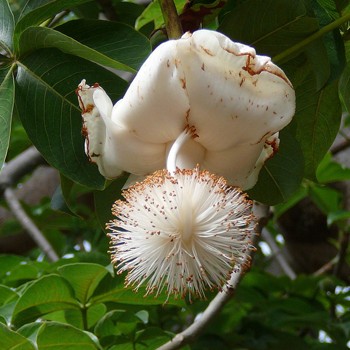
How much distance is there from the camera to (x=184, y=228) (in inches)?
28.6

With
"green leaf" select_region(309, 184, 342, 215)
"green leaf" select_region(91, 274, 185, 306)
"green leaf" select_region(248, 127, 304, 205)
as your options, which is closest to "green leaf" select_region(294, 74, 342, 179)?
"green leaf" select_region(248, 127, 304, 205)

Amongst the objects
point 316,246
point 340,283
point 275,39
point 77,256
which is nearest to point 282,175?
point 275,39

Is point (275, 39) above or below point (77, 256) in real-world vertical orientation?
above

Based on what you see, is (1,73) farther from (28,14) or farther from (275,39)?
(275,39)

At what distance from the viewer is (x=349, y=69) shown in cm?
99

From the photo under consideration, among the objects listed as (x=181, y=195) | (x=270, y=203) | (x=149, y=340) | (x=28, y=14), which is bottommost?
(x=149, y=340)

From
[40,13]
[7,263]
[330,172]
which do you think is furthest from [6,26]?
[330,172]

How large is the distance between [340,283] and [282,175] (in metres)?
0.64

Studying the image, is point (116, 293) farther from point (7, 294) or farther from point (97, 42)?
point (97, 42)

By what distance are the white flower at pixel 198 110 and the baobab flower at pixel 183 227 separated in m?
0.03

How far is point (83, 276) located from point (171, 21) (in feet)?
1.24

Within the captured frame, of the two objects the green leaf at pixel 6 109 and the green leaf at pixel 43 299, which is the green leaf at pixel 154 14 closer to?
the green leaf at pixel 6 109

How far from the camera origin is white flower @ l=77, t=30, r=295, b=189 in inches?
28.8

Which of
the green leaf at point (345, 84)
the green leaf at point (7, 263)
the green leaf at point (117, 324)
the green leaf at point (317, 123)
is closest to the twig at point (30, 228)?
the green leaf at point (7, 263)
